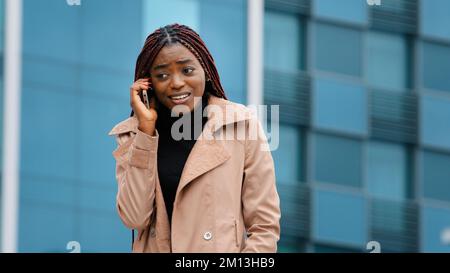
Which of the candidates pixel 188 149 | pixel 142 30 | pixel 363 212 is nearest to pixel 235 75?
pixel 142 30

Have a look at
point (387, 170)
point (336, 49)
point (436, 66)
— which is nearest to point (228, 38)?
point (336, 49)

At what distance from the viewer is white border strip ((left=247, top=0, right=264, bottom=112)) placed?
34.8 meters

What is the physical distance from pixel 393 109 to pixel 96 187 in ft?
26.6

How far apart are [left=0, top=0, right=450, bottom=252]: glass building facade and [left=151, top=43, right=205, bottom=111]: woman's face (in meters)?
14.8

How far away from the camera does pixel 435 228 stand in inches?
1506

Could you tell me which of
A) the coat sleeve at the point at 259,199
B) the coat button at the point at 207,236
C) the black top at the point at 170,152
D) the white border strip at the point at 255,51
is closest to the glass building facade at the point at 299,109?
the white border strip at the point at 255,51

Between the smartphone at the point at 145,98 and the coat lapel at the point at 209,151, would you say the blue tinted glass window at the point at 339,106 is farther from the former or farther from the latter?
the smartphone at the point at 145,98

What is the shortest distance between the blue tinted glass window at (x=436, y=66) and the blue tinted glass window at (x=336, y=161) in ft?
7.60

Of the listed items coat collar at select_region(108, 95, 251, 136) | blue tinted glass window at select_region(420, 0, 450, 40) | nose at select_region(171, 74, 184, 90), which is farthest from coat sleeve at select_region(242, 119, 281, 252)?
blue tinted glass window at select_region(420, 0, 450, 40)

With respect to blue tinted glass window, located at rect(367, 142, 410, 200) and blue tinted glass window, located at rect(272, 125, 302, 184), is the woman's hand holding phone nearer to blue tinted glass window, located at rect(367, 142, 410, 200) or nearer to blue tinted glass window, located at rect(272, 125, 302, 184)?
blue tinted glass window, located at rect(272, 125, 302, 184)

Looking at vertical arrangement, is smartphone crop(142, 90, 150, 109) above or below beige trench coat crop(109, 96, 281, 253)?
above

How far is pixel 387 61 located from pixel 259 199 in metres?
25.2

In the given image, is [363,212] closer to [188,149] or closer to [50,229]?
[50,229]

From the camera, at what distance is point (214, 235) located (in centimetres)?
1477
